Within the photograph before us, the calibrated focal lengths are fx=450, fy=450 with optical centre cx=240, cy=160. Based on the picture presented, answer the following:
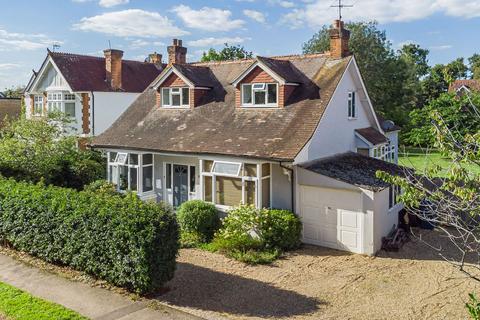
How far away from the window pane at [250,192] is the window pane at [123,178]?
696 cm

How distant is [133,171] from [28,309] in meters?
11.1

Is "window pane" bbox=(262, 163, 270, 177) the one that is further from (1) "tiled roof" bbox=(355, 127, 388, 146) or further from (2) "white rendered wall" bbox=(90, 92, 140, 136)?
(2) "white rendered wall" bbox=(90, 92, 140, 136)

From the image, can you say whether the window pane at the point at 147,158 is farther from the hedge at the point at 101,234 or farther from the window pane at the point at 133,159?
the hedge at the point at 101,234

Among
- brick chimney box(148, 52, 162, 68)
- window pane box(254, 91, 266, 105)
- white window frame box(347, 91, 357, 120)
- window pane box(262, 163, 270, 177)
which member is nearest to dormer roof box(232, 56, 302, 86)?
window pane box(254, 91, 266, 105)

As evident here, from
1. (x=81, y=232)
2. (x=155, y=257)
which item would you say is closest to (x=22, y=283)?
(x=81, y=232)

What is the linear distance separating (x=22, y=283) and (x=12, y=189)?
3924 mm

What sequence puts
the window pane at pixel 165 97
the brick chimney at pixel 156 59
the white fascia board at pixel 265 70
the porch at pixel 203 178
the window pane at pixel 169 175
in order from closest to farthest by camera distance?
the porch at pixel 203 178 < the white fascia board at pixel 265 70 < the window pane at pixel 169 175 < the window pane at pixel 165 97 < the brick chimney at pixel 156 59

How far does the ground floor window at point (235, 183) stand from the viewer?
1638 centimetres

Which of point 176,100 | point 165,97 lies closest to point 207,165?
point 176,100

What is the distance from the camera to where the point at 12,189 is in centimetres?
1412

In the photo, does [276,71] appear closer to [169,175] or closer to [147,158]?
[169,175]

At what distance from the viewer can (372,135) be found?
2109cm

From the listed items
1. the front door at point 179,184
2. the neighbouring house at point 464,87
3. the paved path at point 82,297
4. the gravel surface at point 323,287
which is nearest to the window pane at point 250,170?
the gravel surface at point 323,287

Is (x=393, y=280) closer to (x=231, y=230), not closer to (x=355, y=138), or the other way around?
(x=231, y=230)
